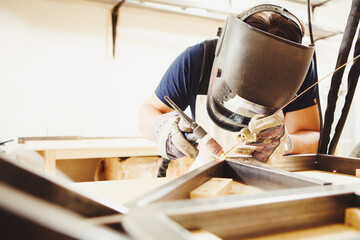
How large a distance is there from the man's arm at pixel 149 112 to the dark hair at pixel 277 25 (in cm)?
94

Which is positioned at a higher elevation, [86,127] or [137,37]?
[137,37]

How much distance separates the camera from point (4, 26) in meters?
2.98

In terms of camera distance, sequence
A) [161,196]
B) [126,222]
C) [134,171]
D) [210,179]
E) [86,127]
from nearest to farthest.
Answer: [126,222] < [161,196] < [210,179] < [134,171] < [86,127]

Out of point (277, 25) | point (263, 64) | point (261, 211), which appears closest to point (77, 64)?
point (277, 25)

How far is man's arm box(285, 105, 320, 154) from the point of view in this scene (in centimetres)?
162

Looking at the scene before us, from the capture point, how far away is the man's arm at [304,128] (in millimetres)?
1620

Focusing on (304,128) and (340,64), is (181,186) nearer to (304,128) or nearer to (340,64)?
(340,64)

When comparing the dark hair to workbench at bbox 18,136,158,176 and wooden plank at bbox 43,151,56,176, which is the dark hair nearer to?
workbench at bbox 18,136,158,176

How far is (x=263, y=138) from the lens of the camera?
3.90 ft

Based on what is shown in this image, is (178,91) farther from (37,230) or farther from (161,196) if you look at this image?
(37,230)

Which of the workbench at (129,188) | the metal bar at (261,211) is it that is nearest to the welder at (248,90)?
the workbench at (129,188)

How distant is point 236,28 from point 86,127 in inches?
115

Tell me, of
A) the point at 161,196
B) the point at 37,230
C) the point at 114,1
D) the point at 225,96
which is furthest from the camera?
the point at 114,1

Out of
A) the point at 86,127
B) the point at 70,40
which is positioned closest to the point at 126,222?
the point at 86,127
